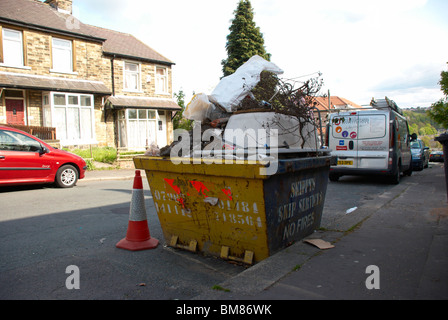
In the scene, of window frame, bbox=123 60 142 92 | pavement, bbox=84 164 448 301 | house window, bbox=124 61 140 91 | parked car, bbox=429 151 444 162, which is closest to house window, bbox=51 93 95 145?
window frame, bbox=123 60 142 92

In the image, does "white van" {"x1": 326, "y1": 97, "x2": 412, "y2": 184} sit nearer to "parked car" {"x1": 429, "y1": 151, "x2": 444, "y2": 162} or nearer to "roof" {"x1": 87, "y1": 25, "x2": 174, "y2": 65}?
"roof" {"x1": 87, "y1": 25, "x2": 174, "y2": 65}

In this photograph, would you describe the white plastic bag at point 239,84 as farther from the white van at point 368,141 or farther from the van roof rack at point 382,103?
the van roof rack at point 382,103

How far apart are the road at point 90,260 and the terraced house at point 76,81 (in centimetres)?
1158

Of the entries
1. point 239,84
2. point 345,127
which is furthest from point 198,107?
point 345,127

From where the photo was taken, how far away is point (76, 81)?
19734mm

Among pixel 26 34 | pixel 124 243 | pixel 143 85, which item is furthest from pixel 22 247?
pixel 143 85

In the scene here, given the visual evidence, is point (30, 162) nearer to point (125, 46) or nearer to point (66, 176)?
point (66, 176)

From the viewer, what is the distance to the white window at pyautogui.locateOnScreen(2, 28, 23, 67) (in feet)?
56.7

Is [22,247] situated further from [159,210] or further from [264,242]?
[264,242]

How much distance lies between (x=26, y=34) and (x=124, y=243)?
58.6 feet

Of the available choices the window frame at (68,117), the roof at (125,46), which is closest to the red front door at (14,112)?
the window frame at (68,117)

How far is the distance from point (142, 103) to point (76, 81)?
4.42 metres
